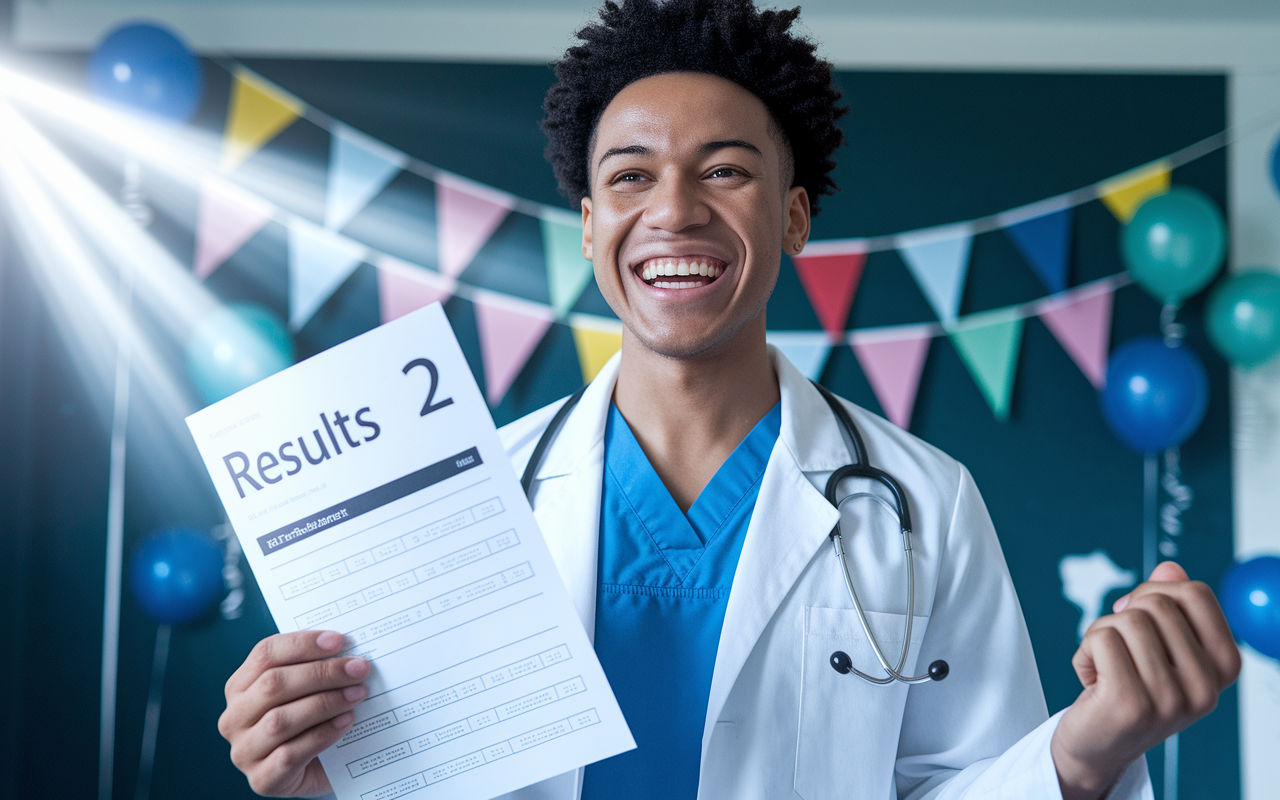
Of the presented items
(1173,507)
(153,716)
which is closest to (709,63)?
(1173,507)

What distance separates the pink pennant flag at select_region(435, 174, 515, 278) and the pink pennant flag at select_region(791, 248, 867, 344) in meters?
0.93

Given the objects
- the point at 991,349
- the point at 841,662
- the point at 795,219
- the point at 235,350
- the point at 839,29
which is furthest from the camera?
the point at 839,29

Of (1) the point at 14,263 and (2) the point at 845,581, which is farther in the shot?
(1) the point at 14,263

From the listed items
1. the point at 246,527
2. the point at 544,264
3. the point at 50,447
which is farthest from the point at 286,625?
the point at 50,447

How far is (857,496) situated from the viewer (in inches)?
42.2

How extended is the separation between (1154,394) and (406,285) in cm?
215

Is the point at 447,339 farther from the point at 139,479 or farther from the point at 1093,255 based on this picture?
the point at 1093,255

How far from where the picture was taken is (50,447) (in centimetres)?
259

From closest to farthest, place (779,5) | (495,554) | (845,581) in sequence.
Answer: (495,554) → (845,581) → (779,5)

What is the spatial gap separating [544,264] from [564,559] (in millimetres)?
1705

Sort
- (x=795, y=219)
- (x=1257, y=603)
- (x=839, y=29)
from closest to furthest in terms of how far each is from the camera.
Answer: (x=795, y=219) → (x=1257, y=603) → (x=839, y=29)

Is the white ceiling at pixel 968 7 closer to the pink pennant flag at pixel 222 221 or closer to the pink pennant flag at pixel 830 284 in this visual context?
the pink pennant flag at pixel 222 221

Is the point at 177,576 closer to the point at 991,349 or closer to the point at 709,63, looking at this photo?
the point at 709,63

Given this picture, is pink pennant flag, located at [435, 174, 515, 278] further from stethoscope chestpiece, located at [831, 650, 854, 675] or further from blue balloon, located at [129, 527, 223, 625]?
stethoscope chestpiece, located at [831, 650, 854, 675]
